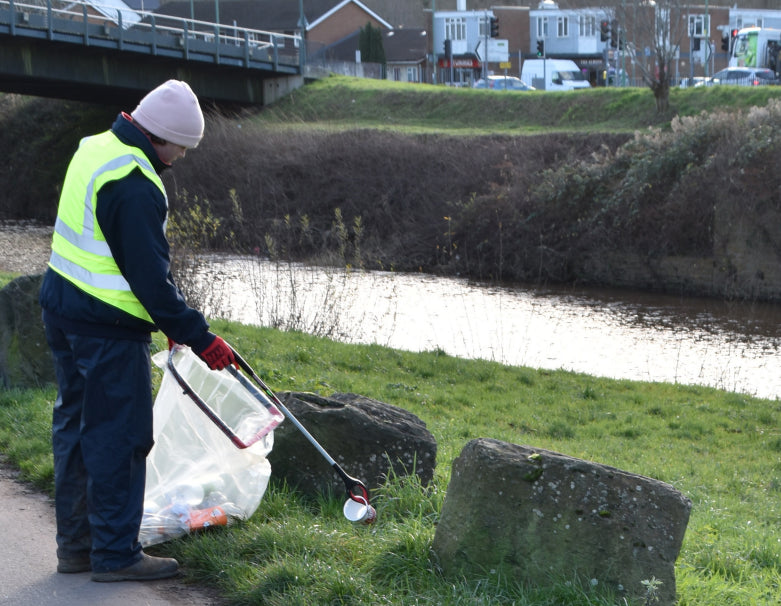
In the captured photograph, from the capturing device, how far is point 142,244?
3910mm

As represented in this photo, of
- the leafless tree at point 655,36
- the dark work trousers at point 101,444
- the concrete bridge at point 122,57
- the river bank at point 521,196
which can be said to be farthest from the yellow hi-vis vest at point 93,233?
the leafless tree at point 655,36

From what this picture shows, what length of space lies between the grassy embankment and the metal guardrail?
20794mm

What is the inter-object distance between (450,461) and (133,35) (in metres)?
29.9

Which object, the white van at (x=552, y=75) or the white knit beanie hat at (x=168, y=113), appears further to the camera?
the white van at (x=552, y=75)

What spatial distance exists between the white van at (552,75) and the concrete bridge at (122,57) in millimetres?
18870

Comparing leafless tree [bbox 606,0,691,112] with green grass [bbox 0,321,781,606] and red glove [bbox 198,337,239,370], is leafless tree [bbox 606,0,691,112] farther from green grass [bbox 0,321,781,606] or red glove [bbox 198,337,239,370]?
red glove [bbox 198,337,239,370]

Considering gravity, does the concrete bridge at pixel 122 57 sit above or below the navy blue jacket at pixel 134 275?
above

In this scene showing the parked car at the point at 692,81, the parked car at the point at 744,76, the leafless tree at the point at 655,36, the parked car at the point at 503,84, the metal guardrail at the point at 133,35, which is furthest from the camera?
the parked car at the point at 503,84

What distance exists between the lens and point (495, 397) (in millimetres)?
10492

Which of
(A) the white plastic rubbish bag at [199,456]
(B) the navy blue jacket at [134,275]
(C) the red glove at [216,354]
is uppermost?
(B) the navy blue jacket at [134,275]

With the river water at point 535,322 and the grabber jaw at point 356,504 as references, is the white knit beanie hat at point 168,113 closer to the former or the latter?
the grabber jaw at point 356,504

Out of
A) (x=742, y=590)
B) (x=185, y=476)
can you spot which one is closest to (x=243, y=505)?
(x=185, y=476)

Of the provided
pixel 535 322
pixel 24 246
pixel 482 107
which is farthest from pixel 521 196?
pixel 24 246

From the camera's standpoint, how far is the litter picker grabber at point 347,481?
172 inches
